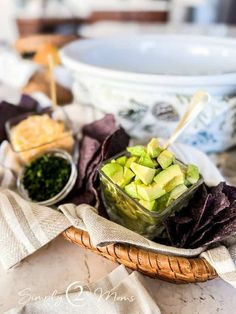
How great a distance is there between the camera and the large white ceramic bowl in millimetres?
438

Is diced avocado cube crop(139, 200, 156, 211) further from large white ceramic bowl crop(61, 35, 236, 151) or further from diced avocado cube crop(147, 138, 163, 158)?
large white ceramic bowl crop(61, 35, 236, 151)

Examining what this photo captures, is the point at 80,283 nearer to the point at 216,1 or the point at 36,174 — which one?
the point at 36,174

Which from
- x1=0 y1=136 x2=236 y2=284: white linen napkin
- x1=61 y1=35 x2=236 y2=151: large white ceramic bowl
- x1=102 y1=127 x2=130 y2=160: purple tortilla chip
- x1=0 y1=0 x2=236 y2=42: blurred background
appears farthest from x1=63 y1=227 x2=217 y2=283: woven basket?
x1=0 y1=0 x2=236 y2=42: blurred background

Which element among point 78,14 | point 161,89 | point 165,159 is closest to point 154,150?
point 165,159

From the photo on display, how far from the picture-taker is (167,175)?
0.33 metres

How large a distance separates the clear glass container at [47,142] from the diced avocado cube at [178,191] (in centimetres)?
16

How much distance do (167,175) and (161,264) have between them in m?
0.08

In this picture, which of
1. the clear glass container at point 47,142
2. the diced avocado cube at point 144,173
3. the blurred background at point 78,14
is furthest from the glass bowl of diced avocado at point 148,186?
the blurred background at point 78,14

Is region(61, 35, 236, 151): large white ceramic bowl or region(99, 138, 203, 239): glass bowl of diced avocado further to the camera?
region(61, 35, 236, 151): large white ceramic bowl

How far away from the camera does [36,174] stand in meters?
0.42

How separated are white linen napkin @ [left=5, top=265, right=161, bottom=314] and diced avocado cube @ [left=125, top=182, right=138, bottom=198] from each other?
2.9 inches

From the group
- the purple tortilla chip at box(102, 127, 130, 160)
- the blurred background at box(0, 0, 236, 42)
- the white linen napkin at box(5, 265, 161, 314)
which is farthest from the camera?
the blurred background at box(0, 0, 236, 42)

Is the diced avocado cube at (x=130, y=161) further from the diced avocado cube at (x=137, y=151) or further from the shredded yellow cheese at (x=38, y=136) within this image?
the shredded yellow cheese at (x=38, y=136)

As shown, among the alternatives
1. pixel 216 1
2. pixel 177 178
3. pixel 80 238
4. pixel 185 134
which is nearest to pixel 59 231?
pixel 80 238
